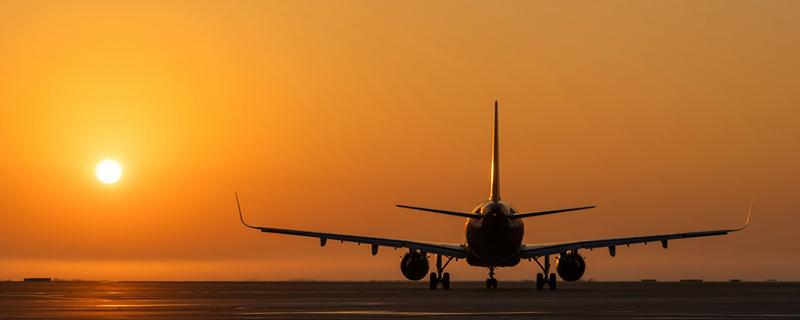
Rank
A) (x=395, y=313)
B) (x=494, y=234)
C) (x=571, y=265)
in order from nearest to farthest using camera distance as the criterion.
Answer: (x=395, y=313) < (x=494, y=234) < (x=571, y=265)

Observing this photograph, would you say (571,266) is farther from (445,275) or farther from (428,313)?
(428,313)

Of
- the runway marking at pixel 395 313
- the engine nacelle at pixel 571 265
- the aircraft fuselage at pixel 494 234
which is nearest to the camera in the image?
the runway marking at pixel 395 313

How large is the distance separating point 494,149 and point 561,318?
203 feet

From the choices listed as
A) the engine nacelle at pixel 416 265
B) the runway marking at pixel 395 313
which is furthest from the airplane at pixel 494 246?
the runway marking at pixel 395 313

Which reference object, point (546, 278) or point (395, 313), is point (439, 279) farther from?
point (395, 313)

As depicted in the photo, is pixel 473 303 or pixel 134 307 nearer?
pixel 134 307

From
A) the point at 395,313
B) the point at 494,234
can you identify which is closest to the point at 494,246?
the point at 494,234

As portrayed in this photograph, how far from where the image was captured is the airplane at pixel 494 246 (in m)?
92.7

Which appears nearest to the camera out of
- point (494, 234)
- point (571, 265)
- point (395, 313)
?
point (395, 313)

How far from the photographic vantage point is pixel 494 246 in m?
94.1

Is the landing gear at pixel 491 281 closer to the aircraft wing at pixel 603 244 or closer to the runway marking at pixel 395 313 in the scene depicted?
the aircraft wing at pixel 603 244

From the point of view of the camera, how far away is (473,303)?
59875mm

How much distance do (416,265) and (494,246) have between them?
896cm

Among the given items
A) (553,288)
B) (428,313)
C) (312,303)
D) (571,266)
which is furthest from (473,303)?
(571,266)
